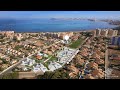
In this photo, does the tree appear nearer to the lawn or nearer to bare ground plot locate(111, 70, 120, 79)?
the lawn

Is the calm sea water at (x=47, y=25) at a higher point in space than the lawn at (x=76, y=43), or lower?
higher

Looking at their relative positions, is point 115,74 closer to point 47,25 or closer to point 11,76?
point 47,25

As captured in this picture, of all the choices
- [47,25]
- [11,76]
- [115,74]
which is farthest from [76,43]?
[11,76]

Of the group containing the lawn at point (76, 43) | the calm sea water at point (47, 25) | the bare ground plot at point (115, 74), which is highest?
the calm sea water at point (47, 25)

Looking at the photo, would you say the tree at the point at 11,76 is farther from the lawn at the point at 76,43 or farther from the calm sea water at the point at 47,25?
the lawn at the point at 76,43

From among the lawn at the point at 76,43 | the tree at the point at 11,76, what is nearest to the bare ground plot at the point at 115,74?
the lawn at the point at 76,43

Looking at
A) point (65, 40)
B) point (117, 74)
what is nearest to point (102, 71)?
Answer: point (117, 74)

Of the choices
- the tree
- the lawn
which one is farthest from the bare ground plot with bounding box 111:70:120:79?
the tree

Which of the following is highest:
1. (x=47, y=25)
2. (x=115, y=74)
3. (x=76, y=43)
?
(x=47, y=25)
